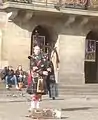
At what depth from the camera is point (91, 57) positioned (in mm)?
29406

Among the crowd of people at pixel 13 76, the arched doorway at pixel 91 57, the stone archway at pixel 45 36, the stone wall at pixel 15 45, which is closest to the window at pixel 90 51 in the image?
the arched doorway at pixel 91 57

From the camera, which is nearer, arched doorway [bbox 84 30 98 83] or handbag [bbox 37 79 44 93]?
handbag [bbox 37 79 44 93]

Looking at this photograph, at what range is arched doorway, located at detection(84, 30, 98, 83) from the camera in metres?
29.3

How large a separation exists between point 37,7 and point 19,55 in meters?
2.91

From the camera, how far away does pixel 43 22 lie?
27734mm

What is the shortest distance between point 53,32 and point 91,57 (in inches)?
119

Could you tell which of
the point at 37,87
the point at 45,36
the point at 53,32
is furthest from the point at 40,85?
the point at 45,36

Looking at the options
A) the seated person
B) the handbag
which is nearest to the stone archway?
the seated person

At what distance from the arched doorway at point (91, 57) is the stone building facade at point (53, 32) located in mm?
799

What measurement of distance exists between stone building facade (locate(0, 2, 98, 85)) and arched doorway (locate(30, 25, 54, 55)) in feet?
0.47

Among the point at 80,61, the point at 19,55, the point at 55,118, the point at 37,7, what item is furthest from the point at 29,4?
the point at 55,118

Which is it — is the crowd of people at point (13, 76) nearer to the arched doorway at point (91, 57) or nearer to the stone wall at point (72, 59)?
the stone wall at point (72, 59)

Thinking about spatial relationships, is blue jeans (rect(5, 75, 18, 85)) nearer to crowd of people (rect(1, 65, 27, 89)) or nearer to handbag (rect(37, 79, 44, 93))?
crowd of people (rect(1, 65, 27, 89))

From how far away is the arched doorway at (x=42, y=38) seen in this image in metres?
28.0
